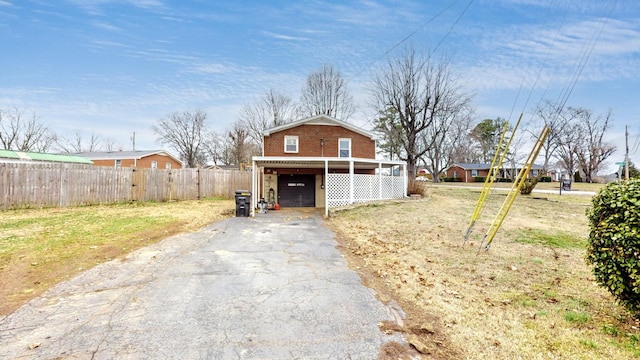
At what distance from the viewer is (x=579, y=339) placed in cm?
279

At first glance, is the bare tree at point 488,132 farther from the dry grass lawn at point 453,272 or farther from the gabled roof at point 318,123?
the dry grass lawn at point 453,272

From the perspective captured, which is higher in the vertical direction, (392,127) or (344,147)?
(392,127)

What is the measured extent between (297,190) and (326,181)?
4.08m

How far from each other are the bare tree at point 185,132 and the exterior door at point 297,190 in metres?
28.4

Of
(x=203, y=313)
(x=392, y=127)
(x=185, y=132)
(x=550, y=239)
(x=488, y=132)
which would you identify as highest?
(x=488, y=132)

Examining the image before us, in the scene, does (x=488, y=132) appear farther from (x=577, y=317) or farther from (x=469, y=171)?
(x=577, y=317)

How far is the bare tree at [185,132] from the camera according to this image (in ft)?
136

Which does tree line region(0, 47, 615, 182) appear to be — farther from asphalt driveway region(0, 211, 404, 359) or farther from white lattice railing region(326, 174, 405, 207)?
asphalt driveway region(0, 211, 404, 359)

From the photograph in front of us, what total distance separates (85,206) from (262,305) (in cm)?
1313

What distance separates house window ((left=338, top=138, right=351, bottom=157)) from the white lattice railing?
4021mm

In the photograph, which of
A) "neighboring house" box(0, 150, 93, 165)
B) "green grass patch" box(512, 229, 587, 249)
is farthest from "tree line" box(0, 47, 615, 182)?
"neighboring house" box(0, 150, 93, 165)

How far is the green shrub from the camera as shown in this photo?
272cm

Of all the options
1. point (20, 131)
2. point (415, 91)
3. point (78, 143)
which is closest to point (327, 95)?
point (415, 91)

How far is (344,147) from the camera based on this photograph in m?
19.2
